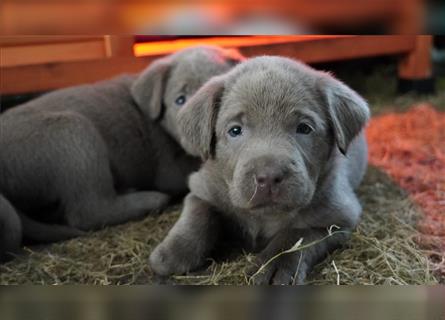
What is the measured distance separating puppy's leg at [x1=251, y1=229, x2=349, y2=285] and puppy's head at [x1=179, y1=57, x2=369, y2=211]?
197mm

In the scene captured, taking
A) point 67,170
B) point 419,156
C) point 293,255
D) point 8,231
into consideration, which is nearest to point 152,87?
point 67,170

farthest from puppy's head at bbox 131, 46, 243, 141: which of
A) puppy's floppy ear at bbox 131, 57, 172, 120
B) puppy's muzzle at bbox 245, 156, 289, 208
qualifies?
puppy's muzzle at bbox 245, 156, 289, 208

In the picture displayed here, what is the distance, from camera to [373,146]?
4.43m

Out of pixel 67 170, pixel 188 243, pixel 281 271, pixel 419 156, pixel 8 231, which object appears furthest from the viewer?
pixel 419 156

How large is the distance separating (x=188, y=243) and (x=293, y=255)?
446 millimetres

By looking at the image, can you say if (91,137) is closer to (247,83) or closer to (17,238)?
(17,238)

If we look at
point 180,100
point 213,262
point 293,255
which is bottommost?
point 213,262

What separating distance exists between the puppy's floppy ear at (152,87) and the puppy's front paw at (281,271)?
5.05 ft

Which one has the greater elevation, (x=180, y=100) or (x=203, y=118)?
(x=203, y=118)

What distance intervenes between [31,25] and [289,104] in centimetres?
108

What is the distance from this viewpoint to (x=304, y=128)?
2.50 m

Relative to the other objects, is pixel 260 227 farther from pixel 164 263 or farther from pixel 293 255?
pixel 164 263

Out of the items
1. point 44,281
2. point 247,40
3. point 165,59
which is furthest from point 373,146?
point 44,281

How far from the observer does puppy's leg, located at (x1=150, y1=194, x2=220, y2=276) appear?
2.59m
